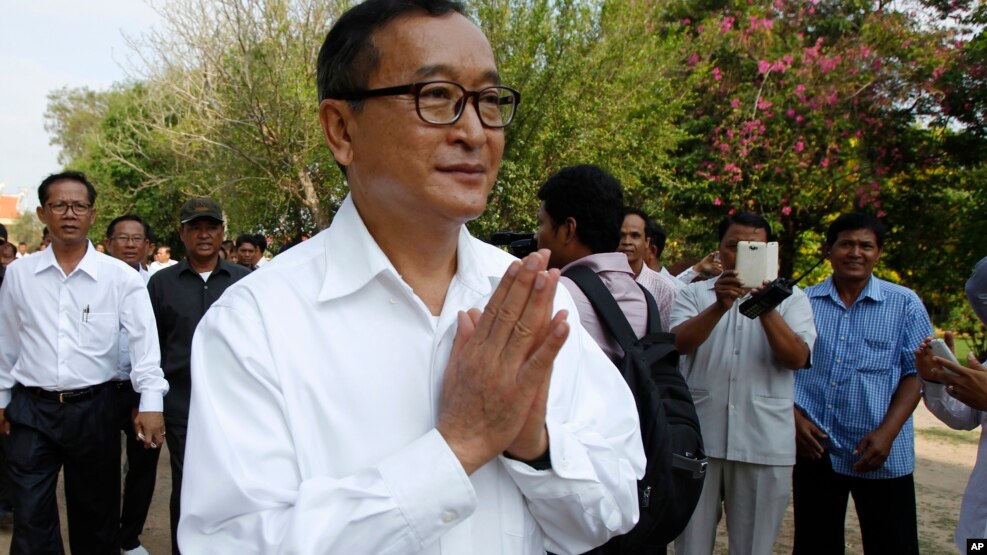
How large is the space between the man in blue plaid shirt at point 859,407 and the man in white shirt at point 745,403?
0.28 m

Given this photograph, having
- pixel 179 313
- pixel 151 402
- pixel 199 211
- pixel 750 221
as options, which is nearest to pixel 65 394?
pixel 151 402

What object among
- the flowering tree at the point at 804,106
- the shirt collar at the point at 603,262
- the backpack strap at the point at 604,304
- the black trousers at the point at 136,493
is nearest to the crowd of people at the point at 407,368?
the backpack strap at the point at 604,304

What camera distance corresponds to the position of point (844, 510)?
420cm

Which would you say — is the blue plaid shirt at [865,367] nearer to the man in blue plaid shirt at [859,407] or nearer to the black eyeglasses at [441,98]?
the man in blue plaid shirt at [859,407]

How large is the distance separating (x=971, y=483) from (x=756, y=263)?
51.7 inches

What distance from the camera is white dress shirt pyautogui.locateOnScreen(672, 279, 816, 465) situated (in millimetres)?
3951

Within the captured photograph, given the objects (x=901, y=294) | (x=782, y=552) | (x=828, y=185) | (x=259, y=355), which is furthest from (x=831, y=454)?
(x=828, y=185)

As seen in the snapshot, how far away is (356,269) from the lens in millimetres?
1477

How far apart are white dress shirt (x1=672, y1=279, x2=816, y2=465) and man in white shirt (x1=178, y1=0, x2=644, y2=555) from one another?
2561 mm

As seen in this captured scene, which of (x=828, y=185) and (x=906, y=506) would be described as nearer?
(x=906, y=506)

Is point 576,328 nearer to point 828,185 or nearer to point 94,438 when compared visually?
point 94,438

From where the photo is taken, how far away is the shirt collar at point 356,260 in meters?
1.46

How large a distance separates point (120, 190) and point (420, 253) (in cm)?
2809

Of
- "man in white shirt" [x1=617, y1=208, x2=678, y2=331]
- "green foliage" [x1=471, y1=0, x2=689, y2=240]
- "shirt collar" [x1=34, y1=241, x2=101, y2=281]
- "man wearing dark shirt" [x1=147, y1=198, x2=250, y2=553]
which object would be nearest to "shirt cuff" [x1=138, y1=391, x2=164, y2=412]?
"man wearing dark shirt" [x1=147, y1=198, x2=250, y2=553]
